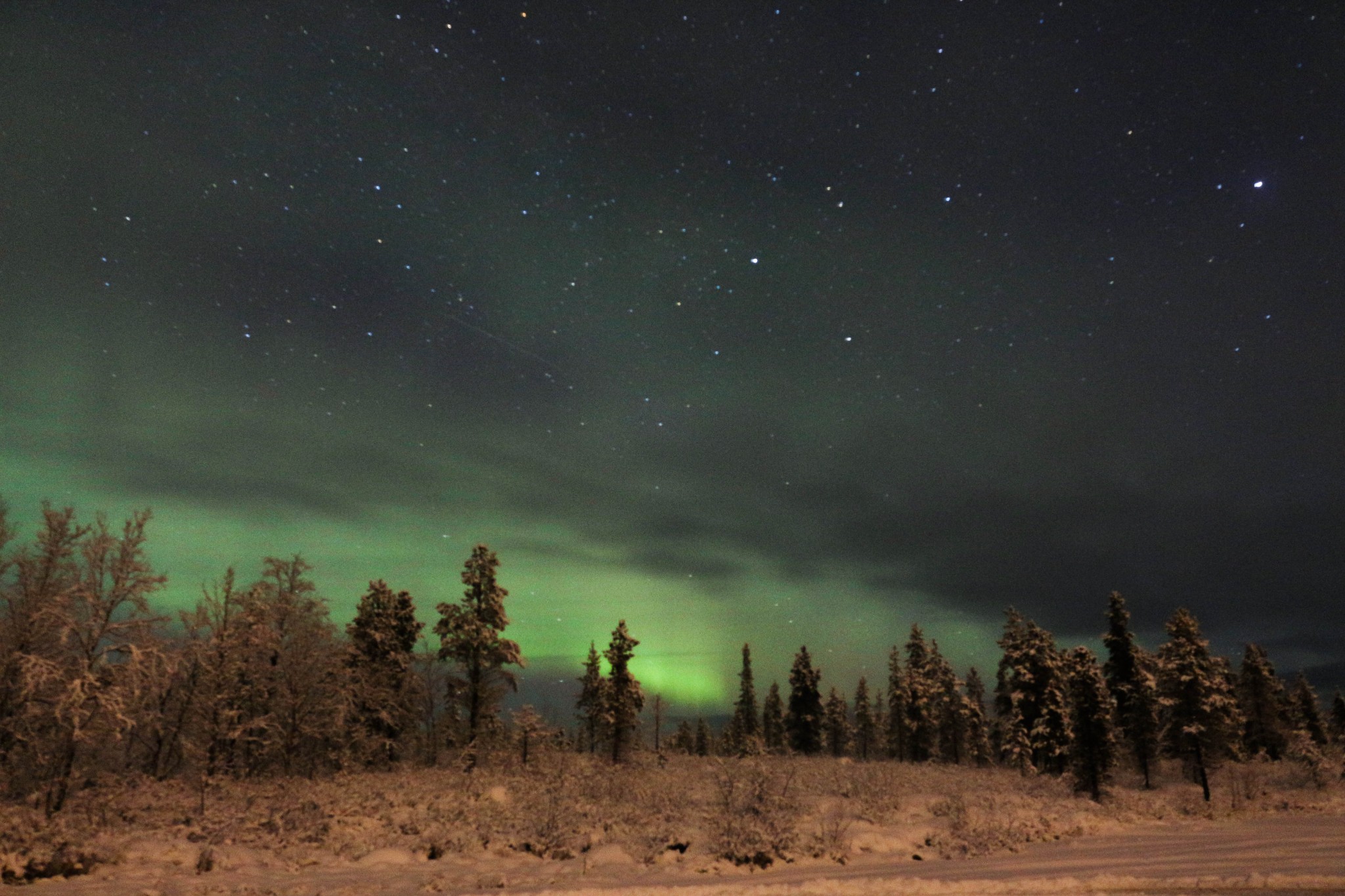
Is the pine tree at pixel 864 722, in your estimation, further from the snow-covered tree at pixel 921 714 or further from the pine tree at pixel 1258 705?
the pine tree at pixel 1258 705

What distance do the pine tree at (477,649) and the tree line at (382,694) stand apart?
110mm

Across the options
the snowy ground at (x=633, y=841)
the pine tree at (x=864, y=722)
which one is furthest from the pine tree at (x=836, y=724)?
the snowy ground at (x=633, y=841)

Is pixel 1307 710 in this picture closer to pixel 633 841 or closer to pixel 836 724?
pixel 836 724

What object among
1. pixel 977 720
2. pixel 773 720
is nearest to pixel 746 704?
pixel 773 720

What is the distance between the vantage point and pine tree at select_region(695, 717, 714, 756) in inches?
4033

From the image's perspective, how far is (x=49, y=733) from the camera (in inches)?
A: 812

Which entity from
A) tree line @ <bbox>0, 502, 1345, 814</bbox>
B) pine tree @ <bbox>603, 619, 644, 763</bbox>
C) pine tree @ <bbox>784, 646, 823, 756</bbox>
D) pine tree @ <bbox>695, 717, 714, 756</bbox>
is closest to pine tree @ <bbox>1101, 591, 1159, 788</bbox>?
tree line @ <bbox>0, 502, 1345, 814</bbox>

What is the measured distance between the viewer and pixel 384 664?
38938mm

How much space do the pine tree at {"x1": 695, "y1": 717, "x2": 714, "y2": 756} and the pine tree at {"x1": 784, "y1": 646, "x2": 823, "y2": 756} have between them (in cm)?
3871

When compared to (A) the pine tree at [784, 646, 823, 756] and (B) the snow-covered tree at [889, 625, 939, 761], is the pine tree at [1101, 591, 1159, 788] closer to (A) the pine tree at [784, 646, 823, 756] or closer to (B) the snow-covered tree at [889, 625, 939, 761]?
(B) the snow-covered tree at [889, 625, 939, 761]

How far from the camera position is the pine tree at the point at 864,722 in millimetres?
92375

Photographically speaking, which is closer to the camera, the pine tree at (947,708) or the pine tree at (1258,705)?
the pine tree at (1258,705)

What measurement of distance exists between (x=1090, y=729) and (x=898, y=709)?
37709mm

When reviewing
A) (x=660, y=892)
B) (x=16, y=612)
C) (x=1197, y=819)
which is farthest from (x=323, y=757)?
(x=1197, y=819)
